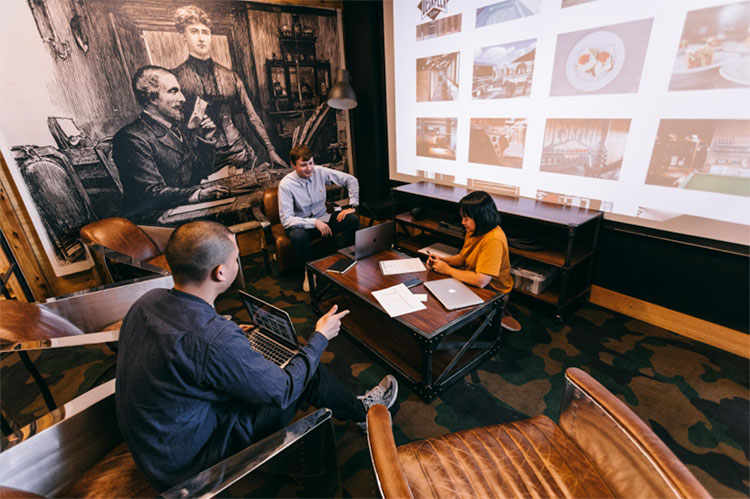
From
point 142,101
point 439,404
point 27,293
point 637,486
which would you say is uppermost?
point 142,101

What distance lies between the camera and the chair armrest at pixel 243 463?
2.99 ft

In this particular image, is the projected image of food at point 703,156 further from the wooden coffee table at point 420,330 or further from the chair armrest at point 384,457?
the chair armrest at point 384,457

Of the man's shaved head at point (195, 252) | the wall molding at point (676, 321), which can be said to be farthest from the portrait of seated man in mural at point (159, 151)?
the wall molding at point (676, 321)

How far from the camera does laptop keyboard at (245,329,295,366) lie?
1675 millimetres

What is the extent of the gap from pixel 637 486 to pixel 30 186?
13.5ft

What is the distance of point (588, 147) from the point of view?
94.7 inches

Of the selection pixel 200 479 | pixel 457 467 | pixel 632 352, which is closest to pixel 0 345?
pixel 200 479

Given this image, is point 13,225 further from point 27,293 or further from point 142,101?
point 142,101

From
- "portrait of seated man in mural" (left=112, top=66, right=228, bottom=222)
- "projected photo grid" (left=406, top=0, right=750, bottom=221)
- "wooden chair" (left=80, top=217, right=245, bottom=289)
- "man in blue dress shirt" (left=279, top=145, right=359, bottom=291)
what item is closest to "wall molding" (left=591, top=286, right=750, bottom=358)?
"projected photo grid" (left=406, top=0, right=750, bottom=221)

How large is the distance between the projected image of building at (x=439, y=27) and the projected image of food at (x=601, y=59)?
0.91 m

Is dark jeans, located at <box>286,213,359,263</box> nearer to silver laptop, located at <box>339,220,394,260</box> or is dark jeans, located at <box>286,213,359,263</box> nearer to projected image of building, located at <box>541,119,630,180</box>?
silver laptop, located at <box>339,220,394,260</box>

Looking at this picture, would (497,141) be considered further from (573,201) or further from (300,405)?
(300,405)

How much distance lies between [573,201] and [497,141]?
80cm

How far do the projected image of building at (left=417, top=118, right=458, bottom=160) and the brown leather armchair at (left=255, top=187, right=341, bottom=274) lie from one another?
1379mm
